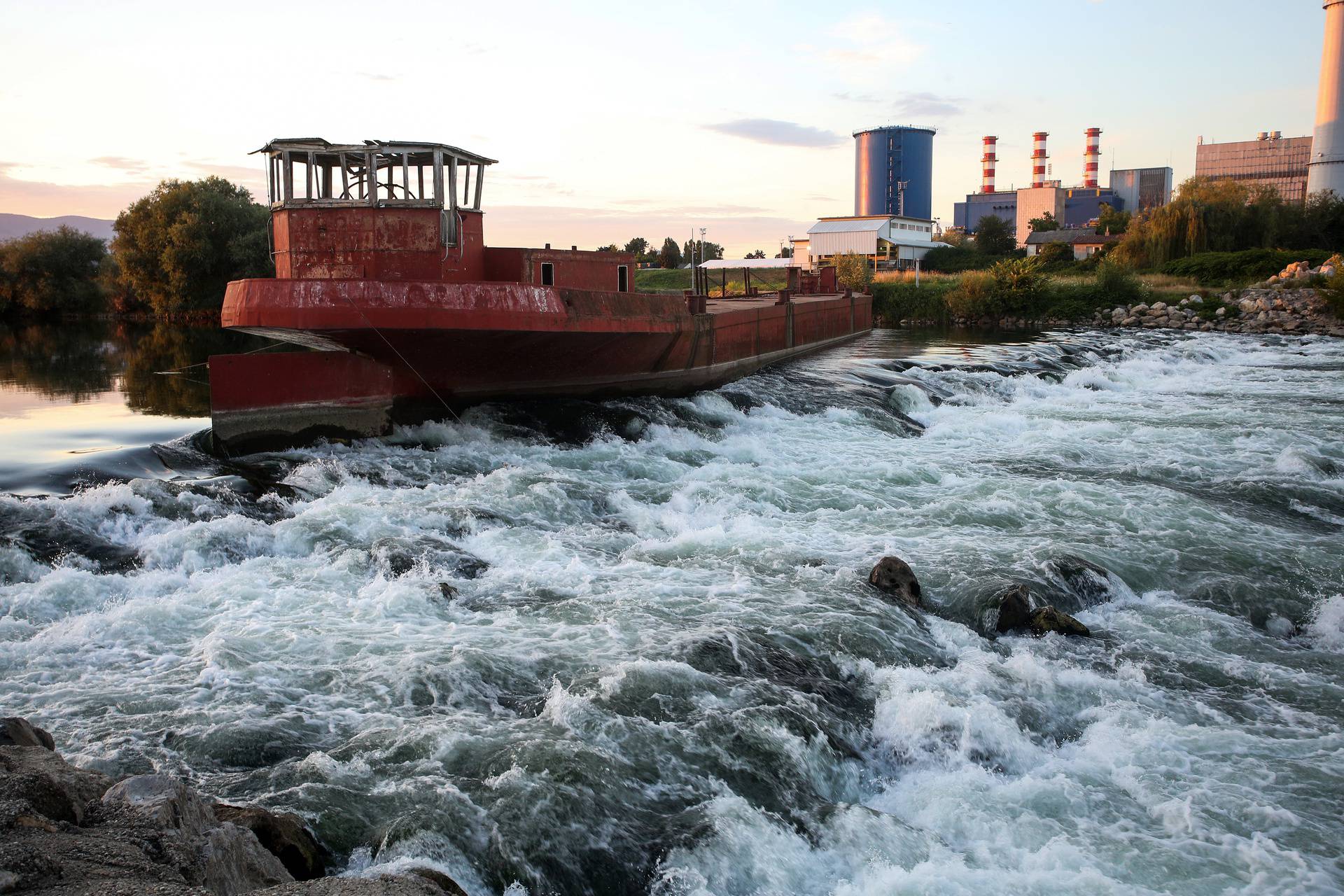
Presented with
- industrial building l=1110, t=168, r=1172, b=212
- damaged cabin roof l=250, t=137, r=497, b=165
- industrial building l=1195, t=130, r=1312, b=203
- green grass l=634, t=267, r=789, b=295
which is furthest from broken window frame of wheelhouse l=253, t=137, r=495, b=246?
industrial building l=1195, t=130, r=1312, b=203

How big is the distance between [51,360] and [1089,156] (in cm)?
9723

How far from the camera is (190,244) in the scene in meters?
40.0

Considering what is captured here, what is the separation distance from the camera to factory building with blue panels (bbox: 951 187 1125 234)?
298ft

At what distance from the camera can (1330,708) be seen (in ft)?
19.0

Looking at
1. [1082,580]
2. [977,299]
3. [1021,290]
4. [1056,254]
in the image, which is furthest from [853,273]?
[1082,580]

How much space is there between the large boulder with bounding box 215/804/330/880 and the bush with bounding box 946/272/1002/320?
138 ft

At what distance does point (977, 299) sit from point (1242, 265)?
43.7ft

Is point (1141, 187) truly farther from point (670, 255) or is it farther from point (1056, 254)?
point (670, 255)

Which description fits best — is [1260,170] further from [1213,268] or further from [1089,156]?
[1213,268]

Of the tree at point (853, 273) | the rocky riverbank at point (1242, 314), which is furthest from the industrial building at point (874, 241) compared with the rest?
the rocky riverbank at point (1242, 314)

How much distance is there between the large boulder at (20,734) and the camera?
4055 millimetres

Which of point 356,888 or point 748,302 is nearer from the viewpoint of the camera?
point 356,888

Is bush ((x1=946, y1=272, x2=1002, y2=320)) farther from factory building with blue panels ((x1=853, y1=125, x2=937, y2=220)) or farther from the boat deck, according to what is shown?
factory building with blue panels ((x1=853, y1=125, x2=937, y2=220))

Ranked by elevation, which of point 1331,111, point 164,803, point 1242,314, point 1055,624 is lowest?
point 1055,624
